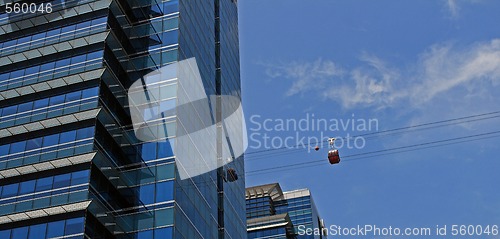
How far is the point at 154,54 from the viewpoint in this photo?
67812 mm

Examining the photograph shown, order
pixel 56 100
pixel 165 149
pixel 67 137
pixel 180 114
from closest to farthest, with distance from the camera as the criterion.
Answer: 1. pixel 67 137
2. pixel 165 149
3. pixel 56 100
4. pixel 180 114

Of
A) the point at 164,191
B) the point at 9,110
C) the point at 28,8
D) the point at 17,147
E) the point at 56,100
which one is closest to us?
the point at 164,191

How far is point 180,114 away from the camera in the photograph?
6475 centimetres

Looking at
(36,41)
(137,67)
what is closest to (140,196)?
(137,67)

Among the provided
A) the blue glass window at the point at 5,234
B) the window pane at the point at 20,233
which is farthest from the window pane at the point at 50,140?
the blue glass window at the point at 5,234

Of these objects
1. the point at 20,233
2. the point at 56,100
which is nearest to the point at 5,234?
the point at 20,233

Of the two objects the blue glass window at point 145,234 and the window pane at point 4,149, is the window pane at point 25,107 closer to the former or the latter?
the window pane at point 4,149

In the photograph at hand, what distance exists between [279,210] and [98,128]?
111426 millimetres

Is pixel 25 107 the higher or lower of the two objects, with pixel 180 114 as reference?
higher

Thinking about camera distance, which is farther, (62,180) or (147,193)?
(147,193)

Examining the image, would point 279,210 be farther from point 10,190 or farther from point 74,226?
point 74,226

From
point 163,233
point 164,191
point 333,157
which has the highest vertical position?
point 333,157

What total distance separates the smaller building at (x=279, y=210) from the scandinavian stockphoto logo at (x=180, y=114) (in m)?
82.5

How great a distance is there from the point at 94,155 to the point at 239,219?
25801 millimetres
